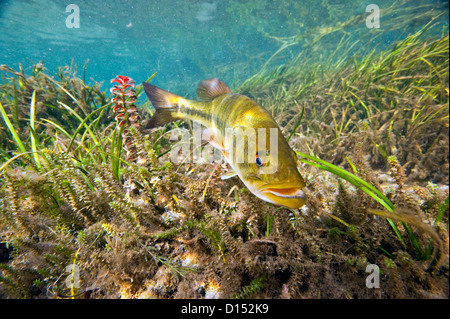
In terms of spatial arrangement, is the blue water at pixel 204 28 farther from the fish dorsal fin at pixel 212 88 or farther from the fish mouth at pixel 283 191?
the fish mouth at pixel 283 191

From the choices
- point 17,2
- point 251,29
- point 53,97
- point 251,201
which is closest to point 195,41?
point 251,29

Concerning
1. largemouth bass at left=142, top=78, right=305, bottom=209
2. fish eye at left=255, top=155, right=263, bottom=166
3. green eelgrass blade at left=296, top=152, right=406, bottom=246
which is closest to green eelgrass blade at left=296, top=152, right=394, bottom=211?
green eelgrass blade at left=296, top=152, right=406, bottom=246

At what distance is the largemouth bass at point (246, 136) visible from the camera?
57.1 inches

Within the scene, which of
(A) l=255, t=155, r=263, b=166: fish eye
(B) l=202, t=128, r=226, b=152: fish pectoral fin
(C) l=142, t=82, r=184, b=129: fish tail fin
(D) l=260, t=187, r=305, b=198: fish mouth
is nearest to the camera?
(D) l=260, t=187, r=305, b=198: fish mouth

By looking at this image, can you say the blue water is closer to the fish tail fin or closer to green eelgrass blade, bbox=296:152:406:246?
the fish tail fin

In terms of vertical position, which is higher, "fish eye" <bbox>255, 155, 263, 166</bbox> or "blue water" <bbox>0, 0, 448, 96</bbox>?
"blue water" <bbox>0, 0, 448, 96</bbox>

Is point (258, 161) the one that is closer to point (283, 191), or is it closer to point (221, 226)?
point (283, 191)

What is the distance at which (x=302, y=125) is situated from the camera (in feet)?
16.3

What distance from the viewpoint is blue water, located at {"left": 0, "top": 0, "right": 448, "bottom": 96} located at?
2361 centimetres

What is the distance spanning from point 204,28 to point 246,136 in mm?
49083

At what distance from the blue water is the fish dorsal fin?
1206cm

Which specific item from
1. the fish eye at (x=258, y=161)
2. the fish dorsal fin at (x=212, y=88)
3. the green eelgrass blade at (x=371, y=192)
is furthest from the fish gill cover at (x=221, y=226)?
the fish dorsal fin at (x=212, y=88)

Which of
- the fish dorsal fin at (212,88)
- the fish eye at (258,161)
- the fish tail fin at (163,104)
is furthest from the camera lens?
the fish tail fin at (163,104)

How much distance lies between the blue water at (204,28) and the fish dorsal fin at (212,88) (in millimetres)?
12057
